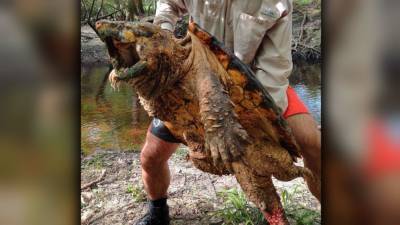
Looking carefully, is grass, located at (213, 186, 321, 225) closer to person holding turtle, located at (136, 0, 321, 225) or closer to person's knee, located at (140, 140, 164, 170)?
person holding turtle, located at (136, 0, 321, 225)

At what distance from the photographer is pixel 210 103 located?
1.16m

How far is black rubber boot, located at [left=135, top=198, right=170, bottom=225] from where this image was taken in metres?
1.35

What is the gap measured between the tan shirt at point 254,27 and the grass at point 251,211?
11.5 inches

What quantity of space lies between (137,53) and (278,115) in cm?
43

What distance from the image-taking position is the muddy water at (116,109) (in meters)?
1.30

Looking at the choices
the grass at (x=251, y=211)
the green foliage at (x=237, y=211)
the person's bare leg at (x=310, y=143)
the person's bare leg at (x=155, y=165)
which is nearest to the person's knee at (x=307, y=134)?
the person's bare leg at (x=310, y=143)

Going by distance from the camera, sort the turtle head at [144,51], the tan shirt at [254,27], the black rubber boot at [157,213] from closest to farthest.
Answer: the turtle head at [144,51] < the tan shirt at [254,27] < the black rubber boot at [157,213]

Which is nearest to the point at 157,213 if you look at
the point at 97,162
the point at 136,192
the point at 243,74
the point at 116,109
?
the point at 136,192

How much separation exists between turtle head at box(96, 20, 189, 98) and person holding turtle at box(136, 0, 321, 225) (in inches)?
4.7

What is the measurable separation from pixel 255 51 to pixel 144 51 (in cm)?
32

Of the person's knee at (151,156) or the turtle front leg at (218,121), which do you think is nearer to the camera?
the turtle front leg at (218,121)

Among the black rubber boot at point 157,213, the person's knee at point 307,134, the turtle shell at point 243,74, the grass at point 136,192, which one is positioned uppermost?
the turtle shell at point 243,74

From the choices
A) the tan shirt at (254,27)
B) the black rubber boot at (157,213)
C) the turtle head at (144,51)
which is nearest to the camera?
the turtle head at (144,51)

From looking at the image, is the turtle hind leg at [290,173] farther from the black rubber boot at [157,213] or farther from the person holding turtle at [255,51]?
the black rubber boot at [157,213]
